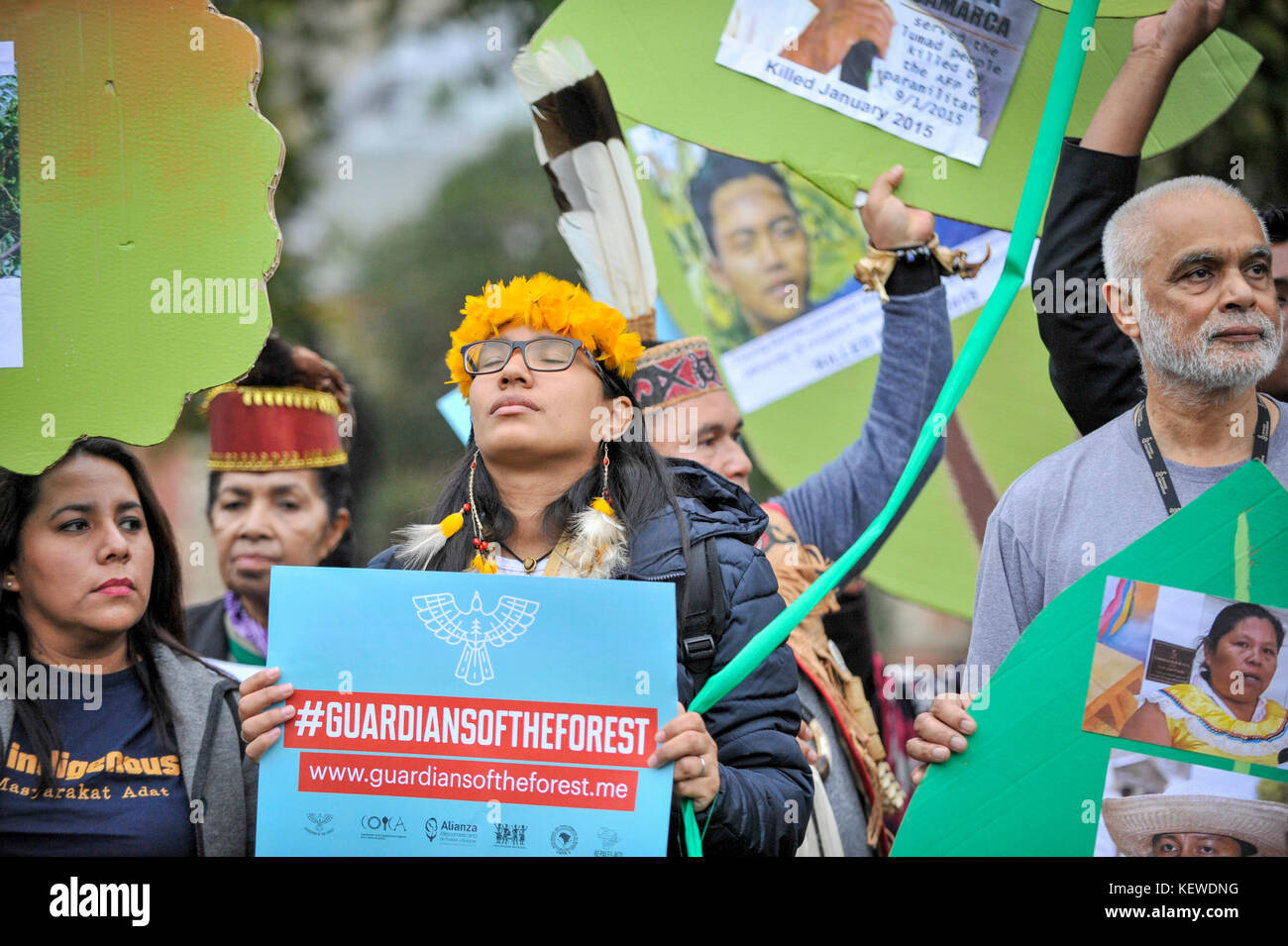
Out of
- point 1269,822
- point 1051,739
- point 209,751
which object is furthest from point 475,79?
point 1269,822

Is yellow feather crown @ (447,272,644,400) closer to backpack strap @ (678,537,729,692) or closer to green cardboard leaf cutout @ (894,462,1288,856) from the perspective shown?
backpack strap @ (678,537,729,692)

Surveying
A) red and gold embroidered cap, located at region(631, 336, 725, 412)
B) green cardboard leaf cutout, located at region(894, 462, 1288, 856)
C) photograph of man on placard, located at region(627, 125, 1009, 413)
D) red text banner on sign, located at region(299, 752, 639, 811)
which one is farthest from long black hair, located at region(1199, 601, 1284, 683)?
red and gold embroidered cap, located at region(631, 336, 725, 412)

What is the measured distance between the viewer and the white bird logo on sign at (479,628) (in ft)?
7.96

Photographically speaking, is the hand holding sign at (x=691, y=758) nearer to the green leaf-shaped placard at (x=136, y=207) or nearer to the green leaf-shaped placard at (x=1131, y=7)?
the green leaf-shaped placard at (x=136, y=207)

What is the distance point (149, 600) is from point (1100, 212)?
9.32 ft

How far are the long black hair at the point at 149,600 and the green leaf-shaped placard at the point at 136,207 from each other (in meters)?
0.26

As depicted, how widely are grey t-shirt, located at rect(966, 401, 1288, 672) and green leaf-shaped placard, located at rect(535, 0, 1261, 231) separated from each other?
1.02 m

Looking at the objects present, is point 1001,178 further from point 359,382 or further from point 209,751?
point 209,751

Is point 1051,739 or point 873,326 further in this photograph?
point 873,326

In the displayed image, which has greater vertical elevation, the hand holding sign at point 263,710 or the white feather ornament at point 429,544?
the white feather ornament at point 429,544

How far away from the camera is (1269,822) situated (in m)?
2.49

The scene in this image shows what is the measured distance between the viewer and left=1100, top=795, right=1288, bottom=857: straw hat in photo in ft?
8.15

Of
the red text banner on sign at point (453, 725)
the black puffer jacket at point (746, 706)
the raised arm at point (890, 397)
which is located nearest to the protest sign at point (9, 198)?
the red text banner on sign at point (453, 725)

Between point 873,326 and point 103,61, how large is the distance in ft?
8.17
